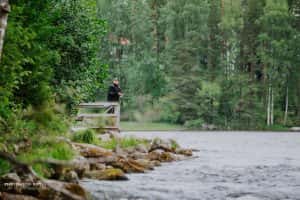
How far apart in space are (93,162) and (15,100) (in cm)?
264

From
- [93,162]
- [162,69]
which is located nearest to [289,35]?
[162,69]

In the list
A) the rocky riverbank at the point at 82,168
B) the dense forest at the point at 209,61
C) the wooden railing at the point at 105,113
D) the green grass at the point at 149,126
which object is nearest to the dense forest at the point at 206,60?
the dense forest at the point at 209,61

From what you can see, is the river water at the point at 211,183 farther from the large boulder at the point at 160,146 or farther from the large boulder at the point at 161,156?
the large boulder at the point at 160,146

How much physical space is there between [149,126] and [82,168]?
3611cm

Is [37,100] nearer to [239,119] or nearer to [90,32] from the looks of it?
[90,32]

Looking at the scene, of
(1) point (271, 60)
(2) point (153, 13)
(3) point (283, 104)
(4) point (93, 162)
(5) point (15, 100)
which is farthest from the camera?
(2) point (153, 13)

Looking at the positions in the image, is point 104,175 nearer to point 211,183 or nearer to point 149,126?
point 211,183

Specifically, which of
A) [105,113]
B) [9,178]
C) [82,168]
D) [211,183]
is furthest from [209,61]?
[9,178]

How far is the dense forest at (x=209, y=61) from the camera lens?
160 ft

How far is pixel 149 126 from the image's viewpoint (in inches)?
1833

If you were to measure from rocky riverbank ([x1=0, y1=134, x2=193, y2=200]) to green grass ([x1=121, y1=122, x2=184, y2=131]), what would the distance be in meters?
24.8

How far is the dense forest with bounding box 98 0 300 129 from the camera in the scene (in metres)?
48.7

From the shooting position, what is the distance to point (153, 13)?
188ft

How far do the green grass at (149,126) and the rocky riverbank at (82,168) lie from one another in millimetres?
24783
